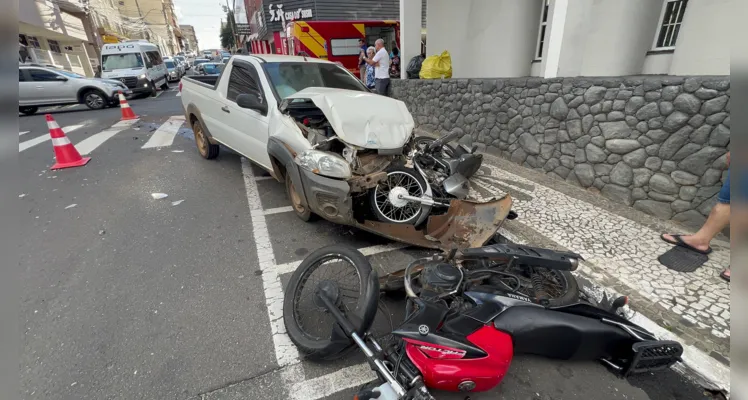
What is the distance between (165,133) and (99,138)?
56.9 inches

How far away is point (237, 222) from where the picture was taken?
415 cm

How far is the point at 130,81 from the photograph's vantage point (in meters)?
15.1

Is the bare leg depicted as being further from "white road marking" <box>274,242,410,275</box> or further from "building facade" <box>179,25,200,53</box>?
"building facade" <box>179,25,200,53</box>

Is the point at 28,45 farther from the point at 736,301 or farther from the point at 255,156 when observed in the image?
the point at 736,301

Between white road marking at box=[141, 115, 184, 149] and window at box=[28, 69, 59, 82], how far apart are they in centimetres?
560

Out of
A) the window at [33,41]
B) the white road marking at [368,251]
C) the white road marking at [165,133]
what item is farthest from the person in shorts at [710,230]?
the window at [33,41]

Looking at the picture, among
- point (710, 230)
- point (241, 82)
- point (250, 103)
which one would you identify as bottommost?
point (710, 230)

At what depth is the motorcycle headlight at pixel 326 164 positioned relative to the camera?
10.5ft

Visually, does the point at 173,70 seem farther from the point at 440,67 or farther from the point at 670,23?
the point at 670,23

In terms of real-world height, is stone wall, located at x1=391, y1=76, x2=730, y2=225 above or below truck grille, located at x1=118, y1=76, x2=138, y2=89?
below

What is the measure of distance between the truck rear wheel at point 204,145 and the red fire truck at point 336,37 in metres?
8.35

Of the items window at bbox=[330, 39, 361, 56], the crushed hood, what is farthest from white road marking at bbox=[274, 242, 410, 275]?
window at bbox=[330, 39, 361, 56]

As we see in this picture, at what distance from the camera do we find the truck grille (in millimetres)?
15008

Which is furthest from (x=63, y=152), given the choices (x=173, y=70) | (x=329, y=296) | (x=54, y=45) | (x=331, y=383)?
(x=54, y=45)
